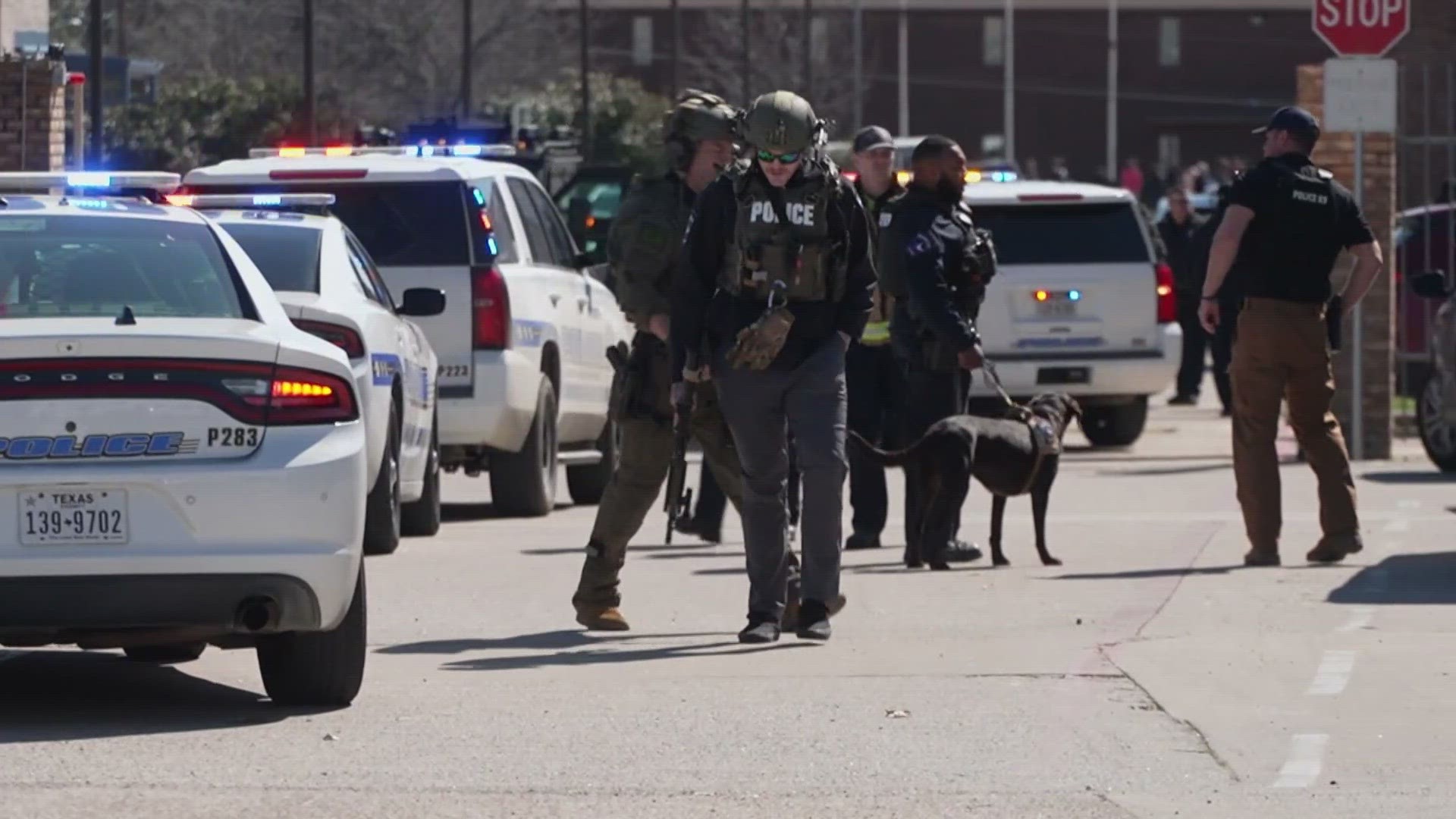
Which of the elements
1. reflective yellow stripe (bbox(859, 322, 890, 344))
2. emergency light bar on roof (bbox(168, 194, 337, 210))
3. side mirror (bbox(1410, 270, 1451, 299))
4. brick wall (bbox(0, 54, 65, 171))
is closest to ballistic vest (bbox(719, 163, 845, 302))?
emergency light bar on roof (bbox(168, 194, 337, 210))

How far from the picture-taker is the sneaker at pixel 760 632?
31.1ft

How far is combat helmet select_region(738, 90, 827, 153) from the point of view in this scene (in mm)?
9102

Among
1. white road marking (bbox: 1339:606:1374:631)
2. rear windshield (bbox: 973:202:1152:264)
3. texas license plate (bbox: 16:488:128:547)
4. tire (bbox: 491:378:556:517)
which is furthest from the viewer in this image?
rear windshield (bbox: 973:202:1152:264)

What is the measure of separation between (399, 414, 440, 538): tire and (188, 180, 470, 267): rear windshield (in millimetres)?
787

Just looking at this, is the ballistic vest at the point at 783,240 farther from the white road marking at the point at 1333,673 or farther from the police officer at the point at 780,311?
the white road marking at the point at 1333,673

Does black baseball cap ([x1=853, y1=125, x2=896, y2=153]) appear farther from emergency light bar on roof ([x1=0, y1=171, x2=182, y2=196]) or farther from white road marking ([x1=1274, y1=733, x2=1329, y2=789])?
white road marking ([x1=1274, y1=733, x2=1329, y2=789])

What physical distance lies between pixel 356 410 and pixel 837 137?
64636 mm

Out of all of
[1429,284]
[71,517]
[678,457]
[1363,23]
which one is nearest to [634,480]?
[678,457]

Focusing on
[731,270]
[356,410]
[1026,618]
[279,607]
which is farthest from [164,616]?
[1026,618]

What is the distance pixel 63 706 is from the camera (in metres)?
8.17

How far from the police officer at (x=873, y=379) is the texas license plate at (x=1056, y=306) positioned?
20.3ft

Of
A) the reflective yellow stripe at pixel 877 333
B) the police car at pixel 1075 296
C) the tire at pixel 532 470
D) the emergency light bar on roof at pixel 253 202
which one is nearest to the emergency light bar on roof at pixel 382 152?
the tire at pixel 532 470

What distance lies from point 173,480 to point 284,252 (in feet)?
15.1

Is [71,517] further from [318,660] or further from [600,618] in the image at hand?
[600,618]
